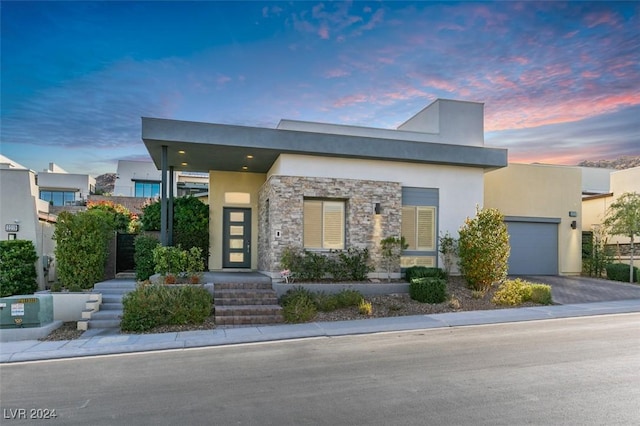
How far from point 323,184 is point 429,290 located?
478 centimetres

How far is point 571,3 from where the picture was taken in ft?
40.0

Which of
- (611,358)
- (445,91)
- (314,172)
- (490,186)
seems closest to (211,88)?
(314,172)

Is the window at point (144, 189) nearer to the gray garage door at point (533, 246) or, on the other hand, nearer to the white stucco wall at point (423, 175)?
the white stucco wall at point (423, 175)

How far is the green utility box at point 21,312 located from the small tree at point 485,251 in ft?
39.6

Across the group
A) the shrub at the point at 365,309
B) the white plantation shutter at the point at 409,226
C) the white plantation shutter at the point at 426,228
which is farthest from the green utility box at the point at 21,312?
the white plantation shutter at the point at 426,228

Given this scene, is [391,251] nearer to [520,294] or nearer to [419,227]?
[419,227]

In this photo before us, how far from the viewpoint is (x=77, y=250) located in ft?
40.2

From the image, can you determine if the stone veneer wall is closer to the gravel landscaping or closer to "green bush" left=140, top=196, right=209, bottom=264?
the gravel landscaping

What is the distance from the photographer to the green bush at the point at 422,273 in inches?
553

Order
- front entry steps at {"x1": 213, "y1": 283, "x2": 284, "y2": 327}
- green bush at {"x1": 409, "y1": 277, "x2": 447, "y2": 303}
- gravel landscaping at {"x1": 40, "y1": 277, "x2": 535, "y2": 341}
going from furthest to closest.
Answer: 1. green bush at {"x1": 409, "y1": 277, "x2": 447, "y2": 303}
2. front entry steps at {"x1": 213, "y1": 283, "x2": 284, "y2": 327}
3. gravel landscaping at {"x1": 40, "y1": 277, "x2": 535, "y2": 341}

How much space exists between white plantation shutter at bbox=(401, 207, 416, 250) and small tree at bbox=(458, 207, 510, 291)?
187 centimetres

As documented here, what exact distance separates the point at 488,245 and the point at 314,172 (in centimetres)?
606

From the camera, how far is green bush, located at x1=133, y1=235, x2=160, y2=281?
14.2 metres

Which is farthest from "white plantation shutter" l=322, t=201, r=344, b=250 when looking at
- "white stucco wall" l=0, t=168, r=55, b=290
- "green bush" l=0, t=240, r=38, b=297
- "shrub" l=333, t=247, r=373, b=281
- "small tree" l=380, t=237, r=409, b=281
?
"white stucco wall" l=0, t=168, r=55, b=290
